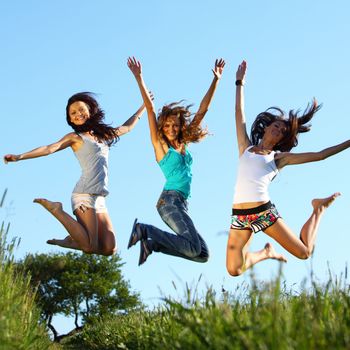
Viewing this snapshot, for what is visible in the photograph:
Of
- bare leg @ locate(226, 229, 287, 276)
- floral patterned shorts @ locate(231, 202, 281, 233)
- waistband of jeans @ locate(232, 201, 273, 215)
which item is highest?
waistband of jeans @ locate(232, 201, 273, 215)

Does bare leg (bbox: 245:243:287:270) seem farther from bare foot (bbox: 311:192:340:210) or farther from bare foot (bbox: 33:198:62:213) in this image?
bare foot (bbox: 33:198:62:213)

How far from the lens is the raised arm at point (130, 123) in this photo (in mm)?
10430

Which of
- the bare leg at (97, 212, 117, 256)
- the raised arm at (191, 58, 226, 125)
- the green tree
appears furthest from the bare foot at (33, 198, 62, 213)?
the green tree

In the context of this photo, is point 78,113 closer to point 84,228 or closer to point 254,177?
point 84,228

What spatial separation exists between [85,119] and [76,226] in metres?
1.62

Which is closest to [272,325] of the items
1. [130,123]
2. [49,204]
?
[49,204]

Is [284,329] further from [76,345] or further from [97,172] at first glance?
[76,345]

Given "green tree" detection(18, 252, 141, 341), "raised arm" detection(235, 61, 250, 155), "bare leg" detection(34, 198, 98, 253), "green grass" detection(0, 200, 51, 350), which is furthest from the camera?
"green tree" detection(18, 252, 141, 341)

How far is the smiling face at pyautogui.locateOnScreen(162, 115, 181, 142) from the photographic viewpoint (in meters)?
9.18

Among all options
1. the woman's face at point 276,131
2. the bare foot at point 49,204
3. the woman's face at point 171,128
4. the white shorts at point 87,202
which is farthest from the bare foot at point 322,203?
the bare foot at point 49,204

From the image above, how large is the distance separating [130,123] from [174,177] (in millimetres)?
2094

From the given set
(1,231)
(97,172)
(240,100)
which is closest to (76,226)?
(97,172)

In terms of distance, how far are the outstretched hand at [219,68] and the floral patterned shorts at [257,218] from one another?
220 cm

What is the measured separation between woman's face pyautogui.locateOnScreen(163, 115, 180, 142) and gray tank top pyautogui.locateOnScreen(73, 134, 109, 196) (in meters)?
1.14
